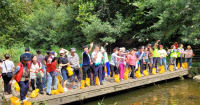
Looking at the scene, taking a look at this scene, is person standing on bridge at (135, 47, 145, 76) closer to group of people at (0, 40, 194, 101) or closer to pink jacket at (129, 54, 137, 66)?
group of people at (0, 40, 194, 101)

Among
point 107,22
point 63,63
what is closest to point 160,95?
point 63,63

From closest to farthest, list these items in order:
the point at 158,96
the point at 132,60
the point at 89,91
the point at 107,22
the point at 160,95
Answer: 1. the point at 89,91
2. the point at 158,96
3. the point at 160,95
4. the point at 132,60
5. the point at 107,22

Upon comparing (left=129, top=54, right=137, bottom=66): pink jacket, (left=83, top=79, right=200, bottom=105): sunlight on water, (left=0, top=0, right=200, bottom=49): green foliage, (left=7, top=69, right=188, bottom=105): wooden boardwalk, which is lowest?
(left=83, top=79, right=200, bottom=105): sunlight on water

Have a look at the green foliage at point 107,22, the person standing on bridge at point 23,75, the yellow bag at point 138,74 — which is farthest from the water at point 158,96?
the green foliage at point 107,22

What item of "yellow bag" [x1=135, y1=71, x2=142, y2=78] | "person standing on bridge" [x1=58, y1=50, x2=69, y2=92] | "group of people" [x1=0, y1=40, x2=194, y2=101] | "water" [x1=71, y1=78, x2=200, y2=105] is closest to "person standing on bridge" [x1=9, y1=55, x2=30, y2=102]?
"group of people" [x1=0, y1=40, x2=194, y2=101]

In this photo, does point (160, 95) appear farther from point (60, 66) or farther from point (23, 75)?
point (23, 75)

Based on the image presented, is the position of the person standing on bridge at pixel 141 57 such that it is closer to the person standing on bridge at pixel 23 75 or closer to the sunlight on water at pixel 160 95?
the sunlight on water at pixel 160 95

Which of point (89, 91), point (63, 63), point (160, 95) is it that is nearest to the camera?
point (63, 63)

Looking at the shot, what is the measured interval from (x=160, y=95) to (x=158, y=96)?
18cm

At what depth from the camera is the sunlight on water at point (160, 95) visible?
6750 millimetres

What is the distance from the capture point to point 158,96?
24.3 ft

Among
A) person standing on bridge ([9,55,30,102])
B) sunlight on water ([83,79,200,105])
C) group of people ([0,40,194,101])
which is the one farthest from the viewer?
sunlight on water ([83,79,200,105])

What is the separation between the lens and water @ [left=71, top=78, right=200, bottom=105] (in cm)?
676

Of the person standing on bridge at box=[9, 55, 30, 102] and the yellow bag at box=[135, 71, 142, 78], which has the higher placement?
the person standing on bridge at box=[9, 55, 30, 102]
